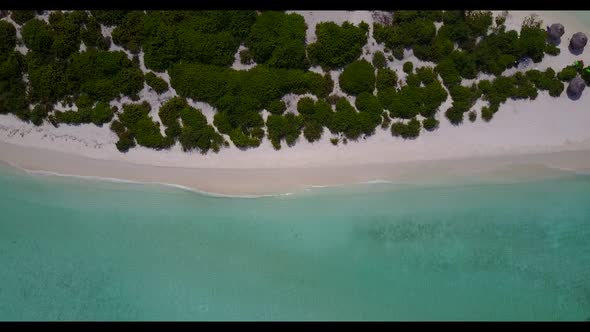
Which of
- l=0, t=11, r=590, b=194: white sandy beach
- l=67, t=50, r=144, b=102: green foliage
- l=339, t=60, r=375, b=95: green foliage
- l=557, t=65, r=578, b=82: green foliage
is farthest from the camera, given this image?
l=0, t=11, r=590, b=194: white sandy beach

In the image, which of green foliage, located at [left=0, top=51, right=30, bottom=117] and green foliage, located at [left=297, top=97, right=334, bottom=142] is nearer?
green foliage, located at [left=0, top=51, right=30, bottom=117]

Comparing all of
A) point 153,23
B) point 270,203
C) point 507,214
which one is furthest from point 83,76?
point 507,214

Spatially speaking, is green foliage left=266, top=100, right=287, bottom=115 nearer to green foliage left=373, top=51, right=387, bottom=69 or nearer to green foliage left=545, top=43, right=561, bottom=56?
green foliage left=373, top=51, right=387, bottom=69

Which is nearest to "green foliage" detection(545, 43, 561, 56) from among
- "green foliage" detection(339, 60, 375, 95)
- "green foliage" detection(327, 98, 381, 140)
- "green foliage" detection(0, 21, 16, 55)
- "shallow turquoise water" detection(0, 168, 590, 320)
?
"shallow turquoise water" detection(0, 168, 590, 320)

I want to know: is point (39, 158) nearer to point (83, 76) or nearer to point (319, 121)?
point (83, 76)

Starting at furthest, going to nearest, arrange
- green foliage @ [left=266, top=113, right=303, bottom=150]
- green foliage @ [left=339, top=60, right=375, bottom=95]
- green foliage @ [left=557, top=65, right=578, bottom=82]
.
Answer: green foliage @ [left=557, top=65, right=578, bottom=82]
green foliage @ [left=266, top=113, right=303, bottom=150]
green foliage @ [left=339, top=60, right=375, bottom=95]

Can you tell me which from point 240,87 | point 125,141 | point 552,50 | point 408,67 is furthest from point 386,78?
point 125,141

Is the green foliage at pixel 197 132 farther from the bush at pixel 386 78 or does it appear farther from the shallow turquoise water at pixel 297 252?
the bush at pixel 386 78

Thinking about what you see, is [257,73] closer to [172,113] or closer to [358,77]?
[172,113]
